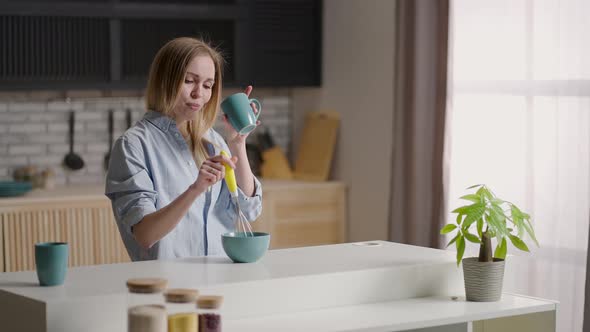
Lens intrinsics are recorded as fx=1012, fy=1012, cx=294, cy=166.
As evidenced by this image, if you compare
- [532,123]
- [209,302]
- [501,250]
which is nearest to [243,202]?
[501,250]

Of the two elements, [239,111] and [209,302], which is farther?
[239,111]

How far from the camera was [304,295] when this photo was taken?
9.26ft

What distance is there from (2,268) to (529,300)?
2991 mm

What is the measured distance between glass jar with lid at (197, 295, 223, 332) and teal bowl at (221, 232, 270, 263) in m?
0.49

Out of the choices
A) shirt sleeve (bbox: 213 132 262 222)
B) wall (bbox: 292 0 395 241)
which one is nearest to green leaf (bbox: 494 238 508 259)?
shirt sleeve (bbox: 213 132 262 222)

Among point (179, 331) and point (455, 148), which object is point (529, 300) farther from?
point (455, 148)

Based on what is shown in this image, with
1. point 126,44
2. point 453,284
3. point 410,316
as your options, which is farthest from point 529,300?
point 126,44

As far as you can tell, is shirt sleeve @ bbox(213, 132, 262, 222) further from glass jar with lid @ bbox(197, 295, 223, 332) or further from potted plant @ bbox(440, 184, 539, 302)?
glass jar with lid @ bbox(197, 295, 223, 332)

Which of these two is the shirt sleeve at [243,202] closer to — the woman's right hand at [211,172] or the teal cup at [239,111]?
the teal cup at [239,111]

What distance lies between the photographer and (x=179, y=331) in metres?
2.36

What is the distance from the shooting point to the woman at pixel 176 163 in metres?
3.11

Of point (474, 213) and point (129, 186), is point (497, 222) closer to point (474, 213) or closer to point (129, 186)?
point (474, 213)

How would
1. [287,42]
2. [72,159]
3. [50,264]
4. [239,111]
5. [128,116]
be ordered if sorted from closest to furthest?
[50,264]
[239,111]
[72,159]
[128,116]
[287,42]

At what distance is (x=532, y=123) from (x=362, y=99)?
1.39 meters
